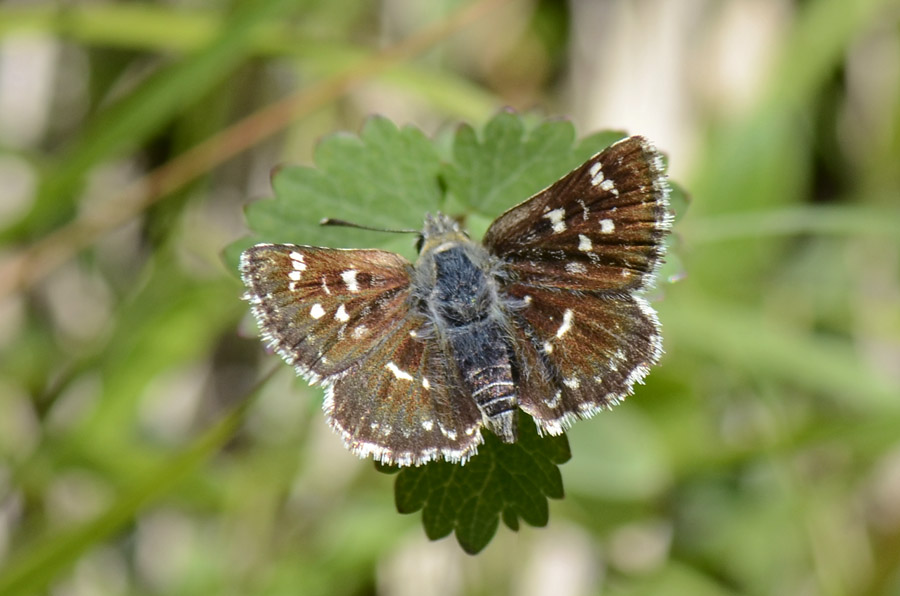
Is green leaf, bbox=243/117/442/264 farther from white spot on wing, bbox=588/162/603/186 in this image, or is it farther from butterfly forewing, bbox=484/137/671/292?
white spot on wing, bbox=588/162/603/186

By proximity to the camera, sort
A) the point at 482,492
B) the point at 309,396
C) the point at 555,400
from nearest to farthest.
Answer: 1. the point at 555,400
2. the point at 482,492
3. the point at 309,396

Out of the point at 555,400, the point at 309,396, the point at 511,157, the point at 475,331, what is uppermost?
the point at 511,157

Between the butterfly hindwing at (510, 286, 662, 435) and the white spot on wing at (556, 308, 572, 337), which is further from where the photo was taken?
the white spot on wing at (556, 308, 572, 337)

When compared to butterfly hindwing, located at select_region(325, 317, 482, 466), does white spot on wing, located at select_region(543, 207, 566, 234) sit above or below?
above

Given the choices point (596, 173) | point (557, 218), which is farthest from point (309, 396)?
point (596, 173)

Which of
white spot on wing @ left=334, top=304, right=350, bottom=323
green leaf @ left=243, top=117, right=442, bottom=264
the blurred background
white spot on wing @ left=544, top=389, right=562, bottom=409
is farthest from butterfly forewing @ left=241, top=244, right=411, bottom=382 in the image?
the blurred background

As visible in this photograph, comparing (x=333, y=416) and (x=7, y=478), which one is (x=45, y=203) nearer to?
(x=7, y=478)

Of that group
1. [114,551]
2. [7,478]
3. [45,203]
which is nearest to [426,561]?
[114,551]

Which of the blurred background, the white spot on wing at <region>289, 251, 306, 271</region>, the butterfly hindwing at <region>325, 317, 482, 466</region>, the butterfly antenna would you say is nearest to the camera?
the butterfly hindwing at <region>325, 317, 482, 466</region>

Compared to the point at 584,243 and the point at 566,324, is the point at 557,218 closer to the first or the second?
the point at 584,243
